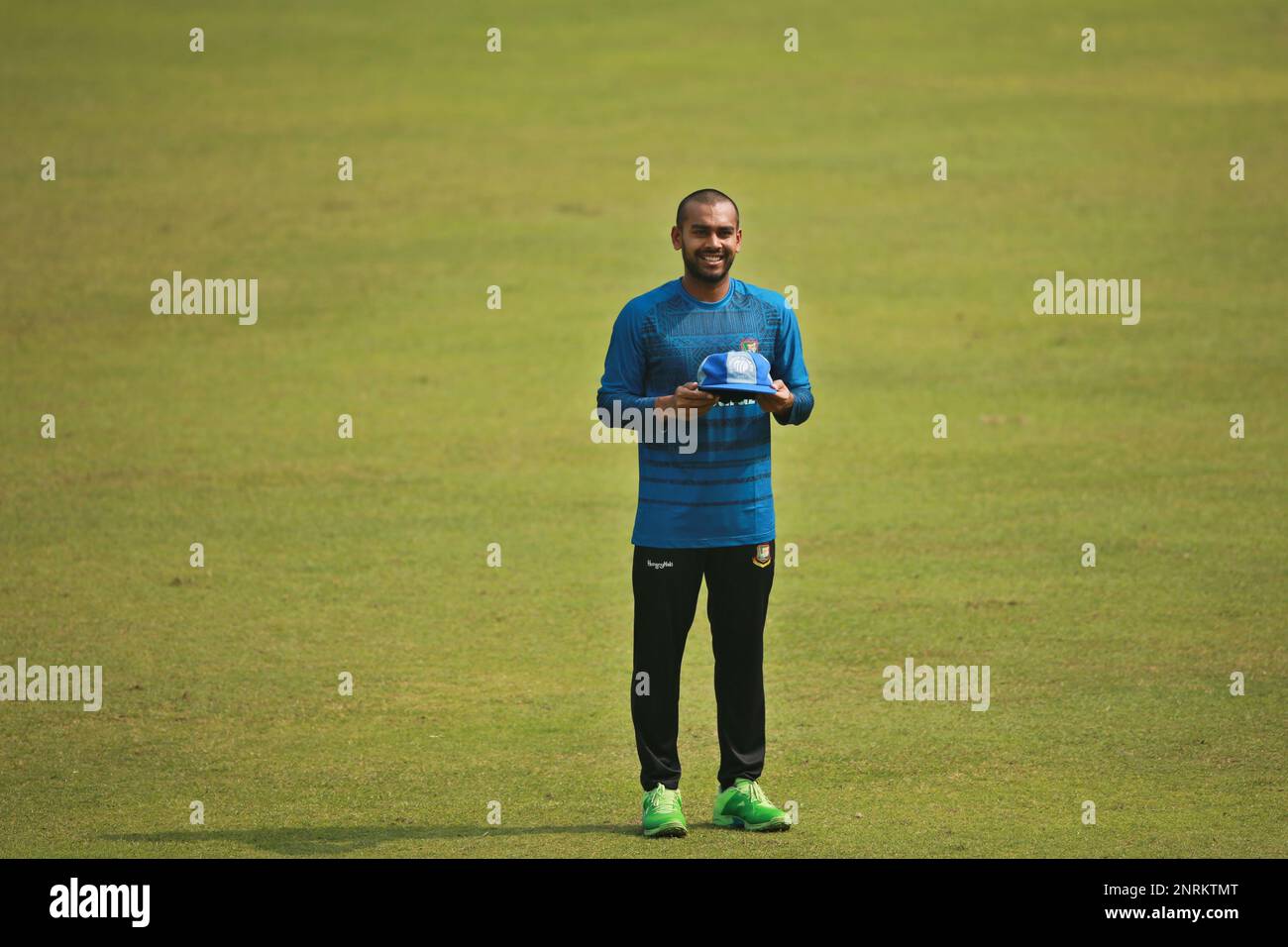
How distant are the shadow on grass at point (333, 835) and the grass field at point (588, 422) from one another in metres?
0.03

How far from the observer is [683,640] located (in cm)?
773

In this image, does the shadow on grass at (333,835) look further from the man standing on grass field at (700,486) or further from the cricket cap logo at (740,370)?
the cricket cap logo at (740,370)

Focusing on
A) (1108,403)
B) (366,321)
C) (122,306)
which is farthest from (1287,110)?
(122,306)

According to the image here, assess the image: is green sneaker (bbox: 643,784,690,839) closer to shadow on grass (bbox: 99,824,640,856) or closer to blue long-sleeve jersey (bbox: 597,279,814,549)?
shadow on grass (bbox: 99,824,640,856)

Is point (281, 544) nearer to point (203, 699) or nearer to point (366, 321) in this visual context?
point (203, 699)

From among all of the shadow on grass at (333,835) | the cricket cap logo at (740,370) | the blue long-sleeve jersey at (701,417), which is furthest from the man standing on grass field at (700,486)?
the shadow on grass at (333,835)

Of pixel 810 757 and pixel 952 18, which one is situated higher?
pixel 952 18

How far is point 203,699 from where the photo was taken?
9.82 metres

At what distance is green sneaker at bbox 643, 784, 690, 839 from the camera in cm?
752

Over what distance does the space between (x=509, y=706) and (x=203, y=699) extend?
1.57 m

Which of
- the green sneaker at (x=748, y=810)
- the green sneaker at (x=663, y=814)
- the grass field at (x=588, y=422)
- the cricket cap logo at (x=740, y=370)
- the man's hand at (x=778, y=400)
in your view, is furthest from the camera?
the grass field at (x=588, y=422)

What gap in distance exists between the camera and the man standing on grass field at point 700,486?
7438mm

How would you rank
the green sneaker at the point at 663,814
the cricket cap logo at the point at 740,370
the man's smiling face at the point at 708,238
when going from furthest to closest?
the green sneaker at the point at 663,814 < the man's smiling face at the point at 708,238 < the cricket cap logo at the point at 740,370

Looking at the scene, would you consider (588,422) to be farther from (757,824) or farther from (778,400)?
(778,400)
